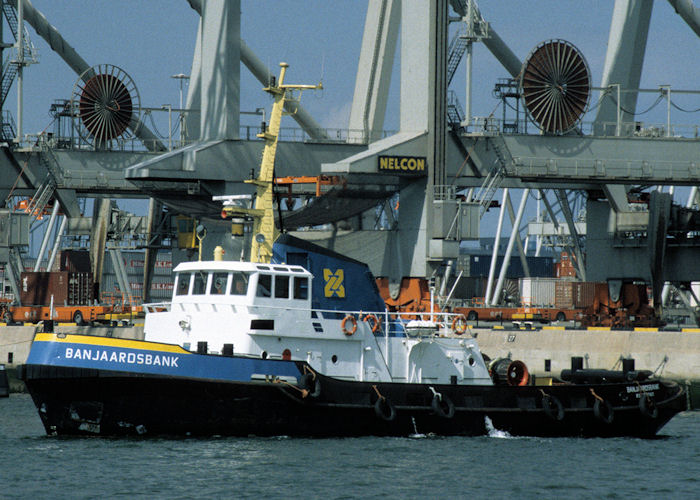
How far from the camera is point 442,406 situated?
2934cm

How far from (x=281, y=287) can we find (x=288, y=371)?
2083 mm

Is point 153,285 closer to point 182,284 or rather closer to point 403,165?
point 403,165

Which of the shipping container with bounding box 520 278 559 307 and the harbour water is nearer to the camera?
the harbour water

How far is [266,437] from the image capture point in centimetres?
2766

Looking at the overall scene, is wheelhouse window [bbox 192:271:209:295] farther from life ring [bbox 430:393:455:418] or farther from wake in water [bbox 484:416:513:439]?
wake in water [bbox 484:416:513:439]

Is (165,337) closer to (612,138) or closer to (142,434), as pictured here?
(142,434)

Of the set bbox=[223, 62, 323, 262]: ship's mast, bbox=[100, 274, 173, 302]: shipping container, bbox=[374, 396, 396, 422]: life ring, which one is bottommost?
bbox=[374, 396, 396, 422]: life ring

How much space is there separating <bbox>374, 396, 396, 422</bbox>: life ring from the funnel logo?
304 centimetres

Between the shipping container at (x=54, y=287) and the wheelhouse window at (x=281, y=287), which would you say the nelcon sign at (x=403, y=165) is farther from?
the wheelhouse window at (x=281, y=287)

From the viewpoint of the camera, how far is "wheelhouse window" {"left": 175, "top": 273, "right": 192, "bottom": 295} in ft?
95.4

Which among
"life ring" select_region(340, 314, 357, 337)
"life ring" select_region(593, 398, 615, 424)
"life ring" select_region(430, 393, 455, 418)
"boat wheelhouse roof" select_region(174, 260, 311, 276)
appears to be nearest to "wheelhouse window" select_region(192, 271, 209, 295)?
"boat wheelhouse roof" select_region(174, 260, 311, 276)

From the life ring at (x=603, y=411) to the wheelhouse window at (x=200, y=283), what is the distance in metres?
10.9

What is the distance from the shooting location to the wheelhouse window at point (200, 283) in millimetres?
28625

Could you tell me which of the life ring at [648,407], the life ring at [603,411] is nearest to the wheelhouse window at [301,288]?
the life ring at [603,411]
